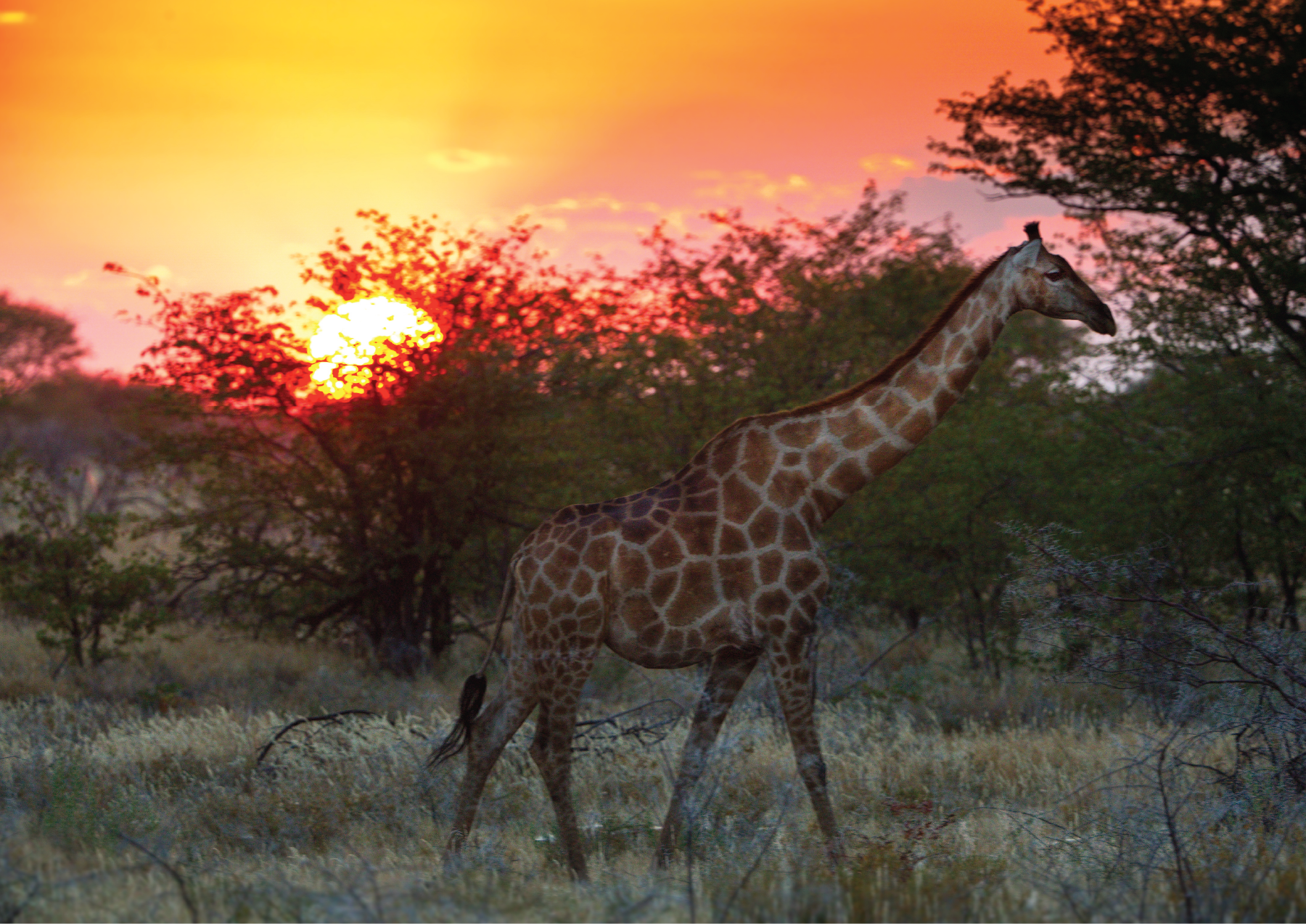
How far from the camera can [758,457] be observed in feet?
21.3

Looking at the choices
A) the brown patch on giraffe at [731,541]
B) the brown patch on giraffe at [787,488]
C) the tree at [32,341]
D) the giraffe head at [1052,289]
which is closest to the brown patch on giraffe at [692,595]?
the brown patch on giraffe at [731,541]

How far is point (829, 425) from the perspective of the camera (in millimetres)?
6539

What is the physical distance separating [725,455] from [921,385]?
1.18 metres

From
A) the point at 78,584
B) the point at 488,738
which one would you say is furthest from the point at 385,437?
the point at 488,738

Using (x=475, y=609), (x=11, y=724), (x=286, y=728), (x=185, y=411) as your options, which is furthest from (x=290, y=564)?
(x=286, y=728)

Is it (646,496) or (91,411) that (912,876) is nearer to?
(646,496)

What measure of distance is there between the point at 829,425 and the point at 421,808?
139 inches

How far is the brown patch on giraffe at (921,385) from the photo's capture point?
21.4 feet

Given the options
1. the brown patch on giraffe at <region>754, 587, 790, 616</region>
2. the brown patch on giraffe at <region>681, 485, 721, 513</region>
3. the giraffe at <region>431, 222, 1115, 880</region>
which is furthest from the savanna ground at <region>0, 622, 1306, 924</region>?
the brown patch on giraffe at <region>681, 485, 721, 513</region>

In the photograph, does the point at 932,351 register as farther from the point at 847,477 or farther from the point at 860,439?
the point at 847,477

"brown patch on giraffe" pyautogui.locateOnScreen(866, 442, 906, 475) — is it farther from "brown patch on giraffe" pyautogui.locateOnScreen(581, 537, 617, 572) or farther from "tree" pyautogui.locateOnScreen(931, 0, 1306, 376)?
"tree" pyautogui.locateOnScreen(931, 0, 1306, 376)

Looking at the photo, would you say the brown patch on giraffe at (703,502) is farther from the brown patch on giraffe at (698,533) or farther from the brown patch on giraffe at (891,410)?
the brown patch on giraffe at (891,410)

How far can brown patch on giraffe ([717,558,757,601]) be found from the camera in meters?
6.21

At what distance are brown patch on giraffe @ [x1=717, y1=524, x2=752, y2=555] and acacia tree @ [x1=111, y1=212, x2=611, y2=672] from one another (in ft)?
23.3
